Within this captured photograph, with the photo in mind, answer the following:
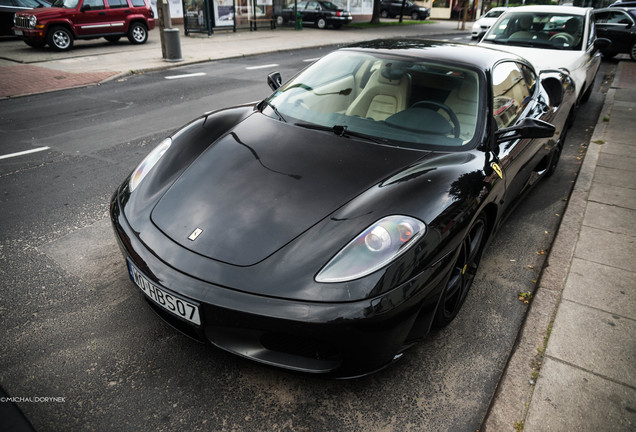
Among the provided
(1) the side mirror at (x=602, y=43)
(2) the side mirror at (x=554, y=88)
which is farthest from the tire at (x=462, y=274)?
(1) the side mirror at (x=602, y=43)

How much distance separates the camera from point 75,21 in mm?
12859

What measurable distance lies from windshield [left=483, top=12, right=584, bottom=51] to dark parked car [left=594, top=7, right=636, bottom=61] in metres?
7.95

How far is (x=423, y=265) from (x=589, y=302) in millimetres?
1580

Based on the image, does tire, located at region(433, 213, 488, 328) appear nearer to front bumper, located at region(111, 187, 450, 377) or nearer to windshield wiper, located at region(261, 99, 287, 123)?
front bumper, located at region(111, 187, 450, 377)

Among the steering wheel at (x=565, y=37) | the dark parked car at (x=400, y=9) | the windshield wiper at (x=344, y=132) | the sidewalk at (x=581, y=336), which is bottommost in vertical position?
the sidewalk at (x=581, y=336)

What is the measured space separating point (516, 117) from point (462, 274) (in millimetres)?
1508

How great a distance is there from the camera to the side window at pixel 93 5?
12.9 m

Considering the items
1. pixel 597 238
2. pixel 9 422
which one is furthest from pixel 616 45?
pixel 9 422

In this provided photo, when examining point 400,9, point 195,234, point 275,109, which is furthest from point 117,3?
point 400,9

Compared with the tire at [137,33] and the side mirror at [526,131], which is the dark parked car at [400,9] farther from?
the side mirror at [526,131]

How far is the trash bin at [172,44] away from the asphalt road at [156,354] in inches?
346

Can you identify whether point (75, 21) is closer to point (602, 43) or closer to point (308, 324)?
point (602, 43)

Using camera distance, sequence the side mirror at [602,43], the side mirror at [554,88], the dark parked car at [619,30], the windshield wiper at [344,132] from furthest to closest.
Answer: the dark parked car at [619,30] → the side mirror at [602,43] → the side mirror at [554,88] → the windshield wiper at [344,132]

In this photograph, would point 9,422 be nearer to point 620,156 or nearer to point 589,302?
point 589,302
